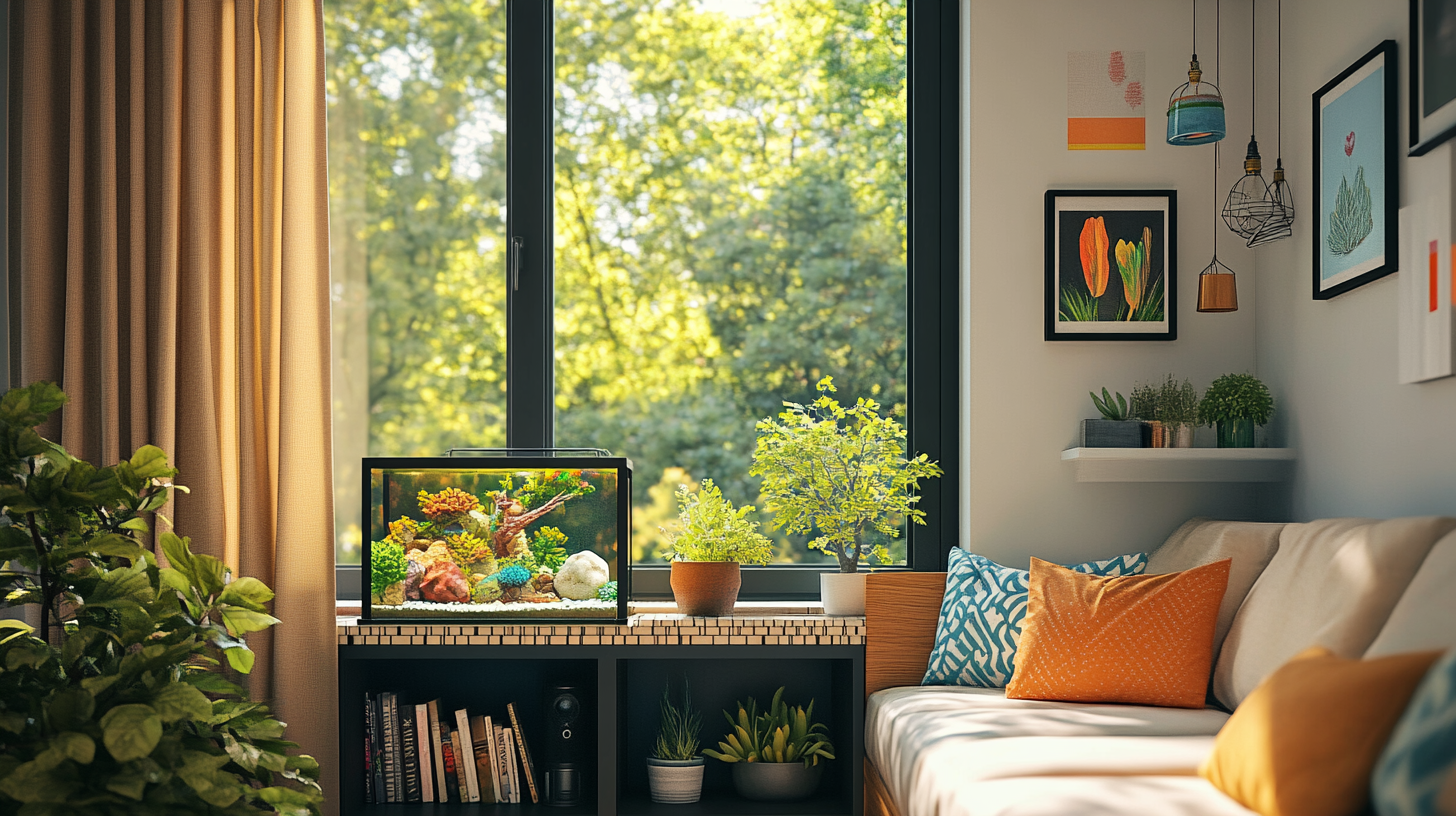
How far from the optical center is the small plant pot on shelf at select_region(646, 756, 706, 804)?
2797 millimetres

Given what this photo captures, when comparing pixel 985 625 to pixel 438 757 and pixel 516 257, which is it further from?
pixel 516 257

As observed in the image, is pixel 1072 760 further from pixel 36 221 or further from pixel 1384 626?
pixel 36 221

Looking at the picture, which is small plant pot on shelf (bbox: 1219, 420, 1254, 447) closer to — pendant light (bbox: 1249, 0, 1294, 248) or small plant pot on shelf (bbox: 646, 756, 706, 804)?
pendant light (bbox: 1249, 0, 1294, 248)

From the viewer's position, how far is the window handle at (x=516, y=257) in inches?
122

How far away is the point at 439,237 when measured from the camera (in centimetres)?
317

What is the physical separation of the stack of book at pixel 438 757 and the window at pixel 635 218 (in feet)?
1.97

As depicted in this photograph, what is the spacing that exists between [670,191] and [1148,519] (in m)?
1.62

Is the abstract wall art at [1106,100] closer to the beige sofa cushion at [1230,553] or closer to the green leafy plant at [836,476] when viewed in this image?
the green leafy plant at [836,476]

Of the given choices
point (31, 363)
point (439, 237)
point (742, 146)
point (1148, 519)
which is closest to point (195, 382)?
point (31, 363)

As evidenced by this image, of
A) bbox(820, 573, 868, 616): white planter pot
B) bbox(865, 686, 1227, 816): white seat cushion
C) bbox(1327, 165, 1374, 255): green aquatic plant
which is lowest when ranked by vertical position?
bbox(865, 686, 1227, 816): white seat cushion

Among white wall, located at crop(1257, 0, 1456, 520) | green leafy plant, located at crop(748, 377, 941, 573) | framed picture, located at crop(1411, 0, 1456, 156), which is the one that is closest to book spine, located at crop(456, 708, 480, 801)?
green leafy plant, located at crop(748, 377, 941, 573)

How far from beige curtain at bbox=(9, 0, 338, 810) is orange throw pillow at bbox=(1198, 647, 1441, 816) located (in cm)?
208

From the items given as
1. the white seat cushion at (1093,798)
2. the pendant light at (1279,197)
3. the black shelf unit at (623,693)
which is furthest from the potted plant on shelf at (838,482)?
the white seat cushion at (1093,798)

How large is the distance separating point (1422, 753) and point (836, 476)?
1796mm
